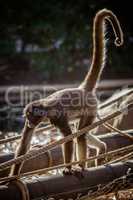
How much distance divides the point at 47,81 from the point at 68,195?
31.7ft

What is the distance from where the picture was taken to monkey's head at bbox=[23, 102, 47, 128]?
13.0 ft

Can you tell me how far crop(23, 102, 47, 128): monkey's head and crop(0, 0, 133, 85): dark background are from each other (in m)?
8.55

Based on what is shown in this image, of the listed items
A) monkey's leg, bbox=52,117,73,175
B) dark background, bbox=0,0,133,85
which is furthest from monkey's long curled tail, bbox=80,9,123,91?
dark background, bbox=0,0,133,85

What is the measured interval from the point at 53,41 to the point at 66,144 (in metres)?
9.45

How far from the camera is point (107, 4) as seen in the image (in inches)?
533

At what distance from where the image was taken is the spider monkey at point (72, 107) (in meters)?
3.98

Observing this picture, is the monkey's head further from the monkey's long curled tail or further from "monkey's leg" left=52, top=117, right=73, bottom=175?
the monkey's long curled tail

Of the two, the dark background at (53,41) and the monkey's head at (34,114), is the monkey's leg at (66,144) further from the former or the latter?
the dark background at (53,41)

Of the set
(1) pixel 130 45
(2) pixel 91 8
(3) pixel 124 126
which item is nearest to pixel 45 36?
(2) pixel 91 8

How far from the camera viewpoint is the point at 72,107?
4207 mm

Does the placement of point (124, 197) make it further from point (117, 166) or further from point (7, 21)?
point (7, 21)

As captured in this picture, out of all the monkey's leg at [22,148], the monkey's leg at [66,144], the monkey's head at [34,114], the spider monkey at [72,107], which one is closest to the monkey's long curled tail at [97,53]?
the spider monkey at [72,107]

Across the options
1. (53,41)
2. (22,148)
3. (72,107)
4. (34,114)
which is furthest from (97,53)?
(53,41)

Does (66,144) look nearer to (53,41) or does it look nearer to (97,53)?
(97,53)
